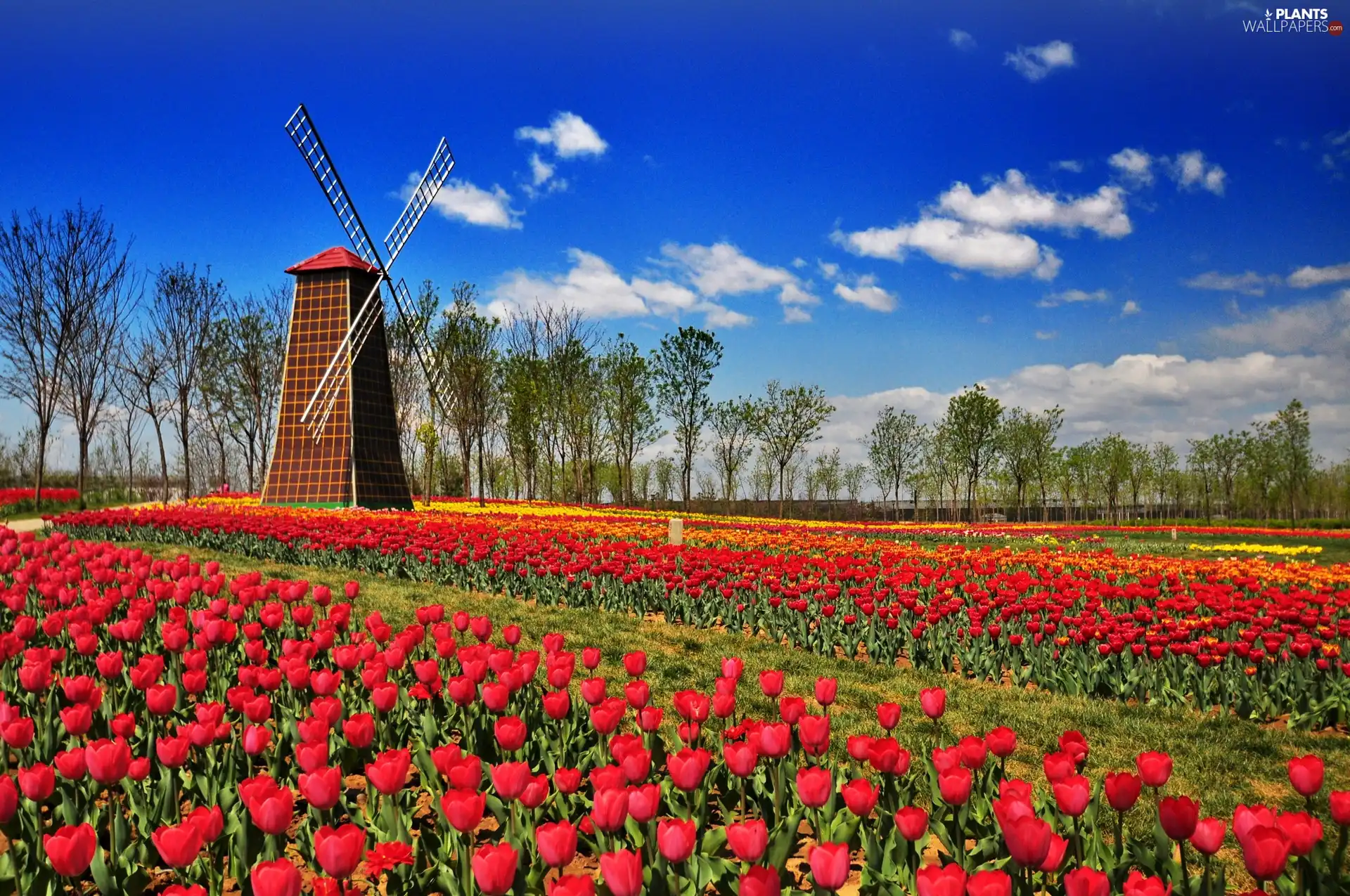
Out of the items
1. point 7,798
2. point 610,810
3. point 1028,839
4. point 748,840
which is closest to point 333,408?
point 7,798

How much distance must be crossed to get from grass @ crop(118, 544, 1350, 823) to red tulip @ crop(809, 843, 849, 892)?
200 centimetres

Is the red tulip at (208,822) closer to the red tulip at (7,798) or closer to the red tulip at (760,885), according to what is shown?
the red tulip at (7,798)

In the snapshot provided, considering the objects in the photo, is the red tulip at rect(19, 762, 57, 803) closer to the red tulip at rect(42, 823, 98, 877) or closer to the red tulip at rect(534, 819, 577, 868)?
the red tulip at rect(42, 823, 98, 877)

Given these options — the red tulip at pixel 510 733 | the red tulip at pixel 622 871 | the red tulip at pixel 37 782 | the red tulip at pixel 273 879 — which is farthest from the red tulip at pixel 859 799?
the red tulip at pixel 37 782

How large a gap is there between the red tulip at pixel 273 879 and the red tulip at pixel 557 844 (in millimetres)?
619

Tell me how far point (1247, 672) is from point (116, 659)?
7.47 m

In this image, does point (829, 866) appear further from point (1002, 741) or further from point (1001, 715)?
point (1001, 715)

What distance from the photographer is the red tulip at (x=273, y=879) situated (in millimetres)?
1965

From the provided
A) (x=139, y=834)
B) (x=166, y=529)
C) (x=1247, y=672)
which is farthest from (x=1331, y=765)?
(x=166, y=529)

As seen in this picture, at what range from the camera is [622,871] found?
2.03 metres

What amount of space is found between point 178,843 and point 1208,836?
2839 millimetres

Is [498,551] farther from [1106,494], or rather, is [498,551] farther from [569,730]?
[1106,494]

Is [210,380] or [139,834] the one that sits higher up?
[210,380]

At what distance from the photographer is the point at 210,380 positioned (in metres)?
39.2
